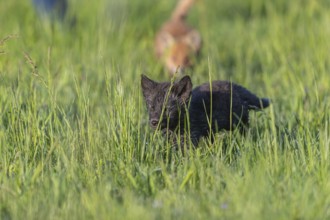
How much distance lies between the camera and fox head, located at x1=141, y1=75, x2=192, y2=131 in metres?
5.74

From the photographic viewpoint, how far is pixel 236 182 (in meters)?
4.75

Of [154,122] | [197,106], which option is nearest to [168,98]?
[154,122]

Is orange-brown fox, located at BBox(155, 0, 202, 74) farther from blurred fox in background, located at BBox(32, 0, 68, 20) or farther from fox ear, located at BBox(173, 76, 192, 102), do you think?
fox ear, located at BBox(173, 76, 192, 102)

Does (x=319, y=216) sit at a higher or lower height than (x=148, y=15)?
lower

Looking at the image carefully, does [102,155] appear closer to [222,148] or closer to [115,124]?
[115,124]

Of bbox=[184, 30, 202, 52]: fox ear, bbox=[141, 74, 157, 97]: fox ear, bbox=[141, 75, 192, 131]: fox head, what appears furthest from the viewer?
bbox=[184, 30, 202, 52]: fox ear

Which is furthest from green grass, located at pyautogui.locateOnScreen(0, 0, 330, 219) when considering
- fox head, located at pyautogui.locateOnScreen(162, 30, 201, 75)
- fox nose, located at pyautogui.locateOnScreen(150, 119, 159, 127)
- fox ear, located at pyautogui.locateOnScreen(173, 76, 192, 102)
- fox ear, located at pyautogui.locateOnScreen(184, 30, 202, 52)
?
fox ear, located at pyautogui.locateOnScreen(184, 30, 202, 52)

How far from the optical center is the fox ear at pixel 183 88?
5797 mm

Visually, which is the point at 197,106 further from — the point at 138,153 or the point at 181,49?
the point at 181,49

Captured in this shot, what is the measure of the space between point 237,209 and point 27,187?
1.34 meters

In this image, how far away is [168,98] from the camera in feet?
19.1

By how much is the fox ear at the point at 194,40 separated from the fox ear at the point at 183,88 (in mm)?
3838

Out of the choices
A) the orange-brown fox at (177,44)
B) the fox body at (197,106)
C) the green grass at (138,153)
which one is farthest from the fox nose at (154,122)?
the orange-brown fox at (177,44)

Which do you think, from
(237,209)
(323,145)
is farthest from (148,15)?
(237,209)
